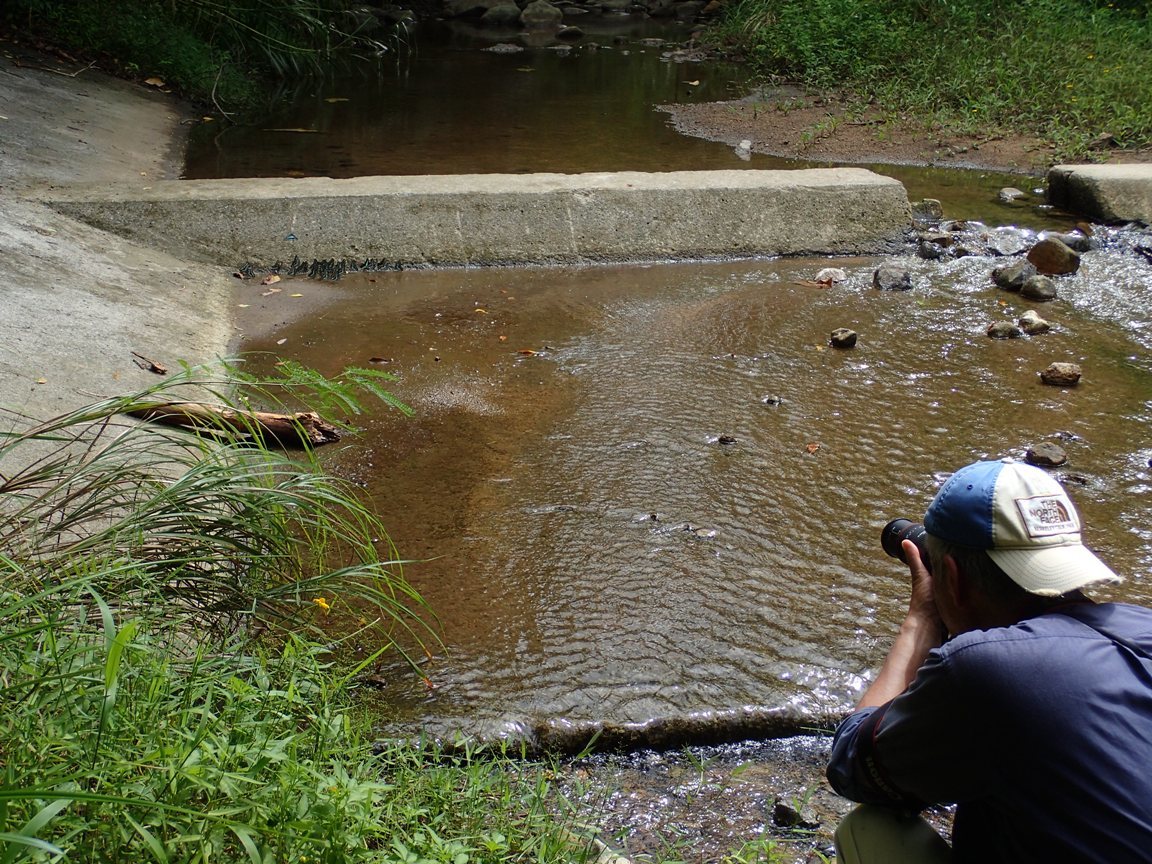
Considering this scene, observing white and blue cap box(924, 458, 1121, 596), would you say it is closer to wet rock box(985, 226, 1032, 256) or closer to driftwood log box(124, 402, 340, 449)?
driftwood log box(124, 402, 340, 449)

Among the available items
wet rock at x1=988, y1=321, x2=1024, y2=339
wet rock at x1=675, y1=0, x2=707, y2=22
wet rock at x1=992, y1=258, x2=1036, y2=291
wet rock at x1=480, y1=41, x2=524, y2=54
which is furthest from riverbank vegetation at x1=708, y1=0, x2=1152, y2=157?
wet rock at x1=675, y1=0, x2=707, y2=22

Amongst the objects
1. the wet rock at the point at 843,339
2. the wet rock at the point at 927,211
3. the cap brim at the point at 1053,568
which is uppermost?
the cap brim at the point at 1053,568

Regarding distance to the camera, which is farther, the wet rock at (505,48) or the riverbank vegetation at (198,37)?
the wet rock at (505,48)

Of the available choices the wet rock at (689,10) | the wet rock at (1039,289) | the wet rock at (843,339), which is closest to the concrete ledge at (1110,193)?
the wet rock at (1039,289)

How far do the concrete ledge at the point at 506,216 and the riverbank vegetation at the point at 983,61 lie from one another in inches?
129

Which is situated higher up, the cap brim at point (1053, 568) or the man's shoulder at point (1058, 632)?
the cap brim at point (1053, 568)

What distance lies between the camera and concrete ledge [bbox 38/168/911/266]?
5.28 m

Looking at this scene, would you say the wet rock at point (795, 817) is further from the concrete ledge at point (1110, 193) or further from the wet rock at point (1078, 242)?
the concrete ledge at point (1110, 193)

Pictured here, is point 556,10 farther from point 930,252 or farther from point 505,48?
point 930,252

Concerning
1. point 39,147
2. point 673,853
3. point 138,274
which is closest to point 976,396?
point 673,853

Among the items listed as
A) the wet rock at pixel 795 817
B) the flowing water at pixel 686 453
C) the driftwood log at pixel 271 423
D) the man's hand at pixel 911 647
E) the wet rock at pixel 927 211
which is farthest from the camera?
the wet rock at pixel 927 211

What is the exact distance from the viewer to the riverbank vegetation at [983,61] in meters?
8.57

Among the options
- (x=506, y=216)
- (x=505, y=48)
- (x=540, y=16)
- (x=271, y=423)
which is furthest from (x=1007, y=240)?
(x=540, y=16)

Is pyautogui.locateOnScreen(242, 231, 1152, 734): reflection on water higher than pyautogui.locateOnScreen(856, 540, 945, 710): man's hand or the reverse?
the reverse
